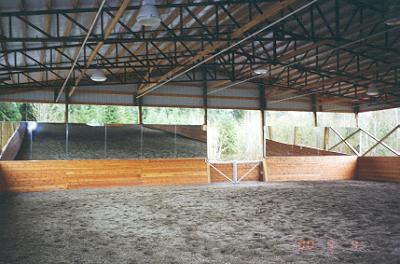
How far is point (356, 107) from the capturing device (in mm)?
18500

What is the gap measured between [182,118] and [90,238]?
23.3 m

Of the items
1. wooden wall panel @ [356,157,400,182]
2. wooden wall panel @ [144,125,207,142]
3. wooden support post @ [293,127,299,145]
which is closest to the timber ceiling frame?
wooden wall panel @ [144,125,207,142]

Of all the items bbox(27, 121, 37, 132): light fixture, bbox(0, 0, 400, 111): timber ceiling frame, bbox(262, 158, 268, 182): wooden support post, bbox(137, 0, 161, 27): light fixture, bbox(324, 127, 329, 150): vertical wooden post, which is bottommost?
bbox(262, 158, 268, 182): wooden support post

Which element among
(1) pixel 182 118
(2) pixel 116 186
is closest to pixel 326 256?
(2) pixel 116 186

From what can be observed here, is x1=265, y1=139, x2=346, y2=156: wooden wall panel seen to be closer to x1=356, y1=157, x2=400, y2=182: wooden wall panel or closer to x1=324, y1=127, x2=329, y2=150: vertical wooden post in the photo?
x1=324, y1=127, x2=329, y2=150: vertical wooden post

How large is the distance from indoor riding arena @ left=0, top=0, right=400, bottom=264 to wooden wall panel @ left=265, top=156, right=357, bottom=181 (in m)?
0.05

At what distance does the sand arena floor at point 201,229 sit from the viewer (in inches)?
159

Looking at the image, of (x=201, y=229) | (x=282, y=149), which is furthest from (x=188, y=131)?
(x=201, y=229)

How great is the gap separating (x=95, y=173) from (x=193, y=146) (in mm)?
3772

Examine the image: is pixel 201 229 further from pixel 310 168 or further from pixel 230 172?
pixel 310 168

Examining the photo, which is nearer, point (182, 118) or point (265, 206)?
point (265, 206)

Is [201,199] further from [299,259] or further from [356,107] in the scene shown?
[356,107]

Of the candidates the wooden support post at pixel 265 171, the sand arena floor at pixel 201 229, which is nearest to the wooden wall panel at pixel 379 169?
the wooden support post at pixel 265 171

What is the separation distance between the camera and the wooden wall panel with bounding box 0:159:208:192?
36.3 ft
